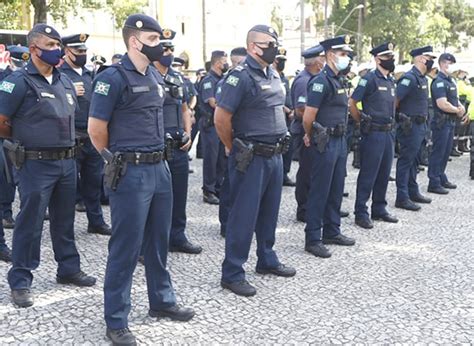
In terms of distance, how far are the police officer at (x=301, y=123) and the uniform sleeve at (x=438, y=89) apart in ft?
7.18

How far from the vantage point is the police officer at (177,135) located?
16.4 feet

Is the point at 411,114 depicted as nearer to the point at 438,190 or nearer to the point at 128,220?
the point at 438,190

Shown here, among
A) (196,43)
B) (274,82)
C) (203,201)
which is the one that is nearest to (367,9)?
(196,43)

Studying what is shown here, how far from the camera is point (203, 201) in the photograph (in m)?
7.68

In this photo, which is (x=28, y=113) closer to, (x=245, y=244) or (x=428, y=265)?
(x=245, y=244)

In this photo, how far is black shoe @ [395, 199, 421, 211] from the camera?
7289 millimetres

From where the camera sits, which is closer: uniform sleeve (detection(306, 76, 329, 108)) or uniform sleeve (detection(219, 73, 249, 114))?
uniform sleeve (detection(219, 73, 249, 114))

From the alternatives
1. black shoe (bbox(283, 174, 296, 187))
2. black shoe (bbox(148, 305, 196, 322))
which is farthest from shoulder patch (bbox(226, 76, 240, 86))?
black shoe (bbox(283, 174, 296, 187))

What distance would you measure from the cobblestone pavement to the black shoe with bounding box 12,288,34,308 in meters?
0.06

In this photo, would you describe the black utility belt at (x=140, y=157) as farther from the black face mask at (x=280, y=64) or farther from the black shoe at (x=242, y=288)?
the black face mask at (x=280, y=64)

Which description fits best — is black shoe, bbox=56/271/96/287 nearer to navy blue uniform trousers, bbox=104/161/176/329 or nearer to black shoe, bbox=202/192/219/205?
navy blue uniform trousers, bbox=104/161/176/329

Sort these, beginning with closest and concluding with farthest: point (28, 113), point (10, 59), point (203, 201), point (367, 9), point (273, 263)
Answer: point (28, 113) < point (273, 263) < point (10, 59) < point (203, 201) < point (367, 9)

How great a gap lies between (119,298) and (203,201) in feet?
14.0

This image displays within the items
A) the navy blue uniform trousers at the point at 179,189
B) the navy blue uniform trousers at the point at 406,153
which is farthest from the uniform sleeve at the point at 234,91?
the navy blue uniform trousers at the point at 406,153
